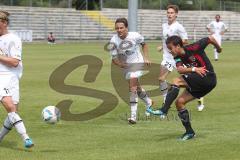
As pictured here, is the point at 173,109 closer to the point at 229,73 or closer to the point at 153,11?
the point at 229,73

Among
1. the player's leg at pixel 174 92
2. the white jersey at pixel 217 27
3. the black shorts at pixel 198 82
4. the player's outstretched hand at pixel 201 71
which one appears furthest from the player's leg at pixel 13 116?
the white jersey at pixel 217 27

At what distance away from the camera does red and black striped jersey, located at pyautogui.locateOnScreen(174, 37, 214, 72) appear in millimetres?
10789

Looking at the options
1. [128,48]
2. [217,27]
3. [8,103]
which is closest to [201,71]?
[128,48]

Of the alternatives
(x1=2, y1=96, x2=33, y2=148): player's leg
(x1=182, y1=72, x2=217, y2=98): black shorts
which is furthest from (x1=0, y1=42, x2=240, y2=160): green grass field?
(x1=182, y1=72, x2=217, y2=98): black shorts

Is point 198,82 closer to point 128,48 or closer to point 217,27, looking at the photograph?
point 128,48

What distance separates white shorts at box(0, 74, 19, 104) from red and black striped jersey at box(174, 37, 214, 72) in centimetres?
285

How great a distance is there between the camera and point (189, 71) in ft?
35.1

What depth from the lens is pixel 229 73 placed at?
2573cm

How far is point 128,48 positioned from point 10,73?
4.18 m

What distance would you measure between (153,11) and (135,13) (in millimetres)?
55952

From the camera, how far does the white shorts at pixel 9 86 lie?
31.8 feet

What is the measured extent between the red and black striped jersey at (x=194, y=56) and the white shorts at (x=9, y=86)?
112 inches

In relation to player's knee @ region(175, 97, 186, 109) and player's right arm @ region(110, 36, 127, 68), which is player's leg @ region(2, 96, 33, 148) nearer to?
player's knee @ region(175, 97, 186, 109)

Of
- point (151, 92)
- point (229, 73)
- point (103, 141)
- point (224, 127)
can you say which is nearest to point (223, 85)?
point (151, 92)
